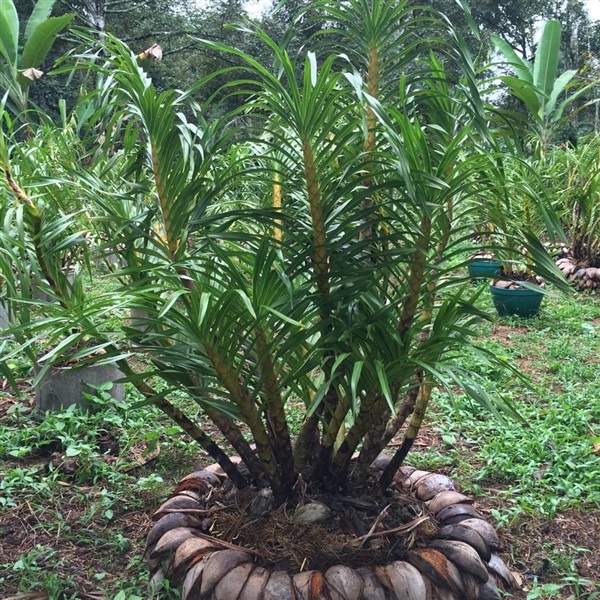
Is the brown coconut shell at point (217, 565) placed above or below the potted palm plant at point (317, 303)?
below

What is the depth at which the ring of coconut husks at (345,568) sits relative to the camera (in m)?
1.39

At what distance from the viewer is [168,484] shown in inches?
97.3

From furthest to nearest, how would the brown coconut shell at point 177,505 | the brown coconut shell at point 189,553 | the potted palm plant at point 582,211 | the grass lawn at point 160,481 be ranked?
the potted palm plant at point 582,211, the grass lawn at point 160,481, the brown coconut shell at point 177,505, the brown coconut shell at point 189,553

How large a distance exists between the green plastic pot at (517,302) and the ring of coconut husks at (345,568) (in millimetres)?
3222

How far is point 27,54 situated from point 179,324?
657 cm

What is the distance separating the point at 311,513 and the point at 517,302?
3634 mm

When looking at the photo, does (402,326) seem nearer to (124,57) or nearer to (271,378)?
(271,378)

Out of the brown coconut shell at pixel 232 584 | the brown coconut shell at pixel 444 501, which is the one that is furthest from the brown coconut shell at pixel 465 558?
the brown coconut shell at pixel 232 584

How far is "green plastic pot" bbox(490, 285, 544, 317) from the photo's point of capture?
4770 millimetres

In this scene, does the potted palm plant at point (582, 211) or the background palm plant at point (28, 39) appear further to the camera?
the potted palm plant at point (582, 211)

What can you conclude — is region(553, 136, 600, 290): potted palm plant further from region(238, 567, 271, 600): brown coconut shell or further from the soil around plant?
region(238, 567, 271, 600): brown coconut shell

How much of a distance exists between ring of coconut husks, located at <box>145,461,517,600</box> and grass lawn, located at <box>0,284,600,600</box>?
217mm

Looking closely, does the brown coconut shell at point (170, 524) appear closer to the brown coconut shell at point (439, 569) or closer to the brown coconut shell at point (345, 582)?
the brown coconut shell at point (345, 582)

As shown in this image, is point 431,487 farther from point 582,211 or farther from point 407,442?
point 582,211
